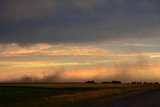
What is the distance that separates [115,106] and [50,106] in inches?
222

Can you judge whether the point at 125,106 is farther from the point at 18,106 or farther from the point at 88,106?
the point at 18,106

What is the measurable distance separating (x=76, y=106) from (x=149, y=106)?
615 cm

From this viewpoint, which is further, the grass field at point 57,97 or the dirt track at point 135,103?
the grass field at point 57,97

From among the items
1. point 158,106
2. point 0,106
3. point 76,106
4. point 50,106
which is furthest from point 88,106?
point 0,106

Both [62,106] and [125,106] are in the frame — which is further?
[62,106]

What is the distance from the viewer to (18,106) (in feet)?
119

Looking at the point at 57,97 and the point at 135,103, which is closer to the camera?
the point at 135,103

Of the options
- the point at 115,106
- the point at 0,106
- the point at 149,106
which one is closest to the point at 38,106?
the point at 0,106

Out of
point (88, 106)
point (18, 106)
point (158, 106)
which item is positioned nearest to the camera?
point (158, 106)

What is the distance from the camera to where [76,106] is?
33188mm

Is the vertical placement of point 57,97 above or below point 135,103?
above

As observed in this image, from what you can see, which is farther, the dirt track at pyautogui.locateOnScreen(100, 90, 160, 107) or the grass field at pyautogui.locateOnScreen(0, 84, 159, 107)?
the grass field at pyautogui.locateOnScreen(0, 84, 159, 107)

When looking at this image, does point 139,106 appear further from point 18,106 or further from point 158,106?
point 18,106

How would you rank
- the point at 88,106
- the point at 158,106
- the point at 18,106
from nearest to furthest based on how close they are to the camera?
the point at 158,106, the point at 88,106, the point at 18,106
